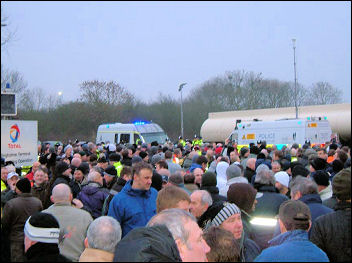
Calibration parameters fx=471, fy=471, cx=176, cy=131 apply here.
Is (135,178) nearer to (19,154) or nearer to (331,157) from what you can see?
(19,154)

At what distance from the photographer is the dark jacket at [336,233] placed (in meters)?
4.11

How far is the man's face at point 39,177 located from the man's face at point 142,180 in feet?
8.74

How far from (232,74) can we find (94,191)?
131ft

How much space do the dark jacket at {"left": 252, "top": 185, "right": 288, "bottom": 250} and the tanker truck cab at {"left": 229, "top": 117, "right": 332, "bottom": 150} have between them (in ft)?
52.6

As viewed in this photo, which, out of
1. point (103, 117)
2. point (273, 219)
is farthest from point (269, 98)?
point (273, 219)

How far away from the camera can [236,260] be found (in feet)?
11.8

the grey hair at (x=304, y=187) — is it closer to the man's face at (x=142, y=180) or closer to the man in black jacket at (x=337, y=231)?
the man in black jacket at (x=337, y=231)

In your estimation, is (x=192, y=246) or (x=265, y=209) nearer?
(x=192, y=246)

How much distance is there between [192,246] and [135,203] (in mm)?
2889

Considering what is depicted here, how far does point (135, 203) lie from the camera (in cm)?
575

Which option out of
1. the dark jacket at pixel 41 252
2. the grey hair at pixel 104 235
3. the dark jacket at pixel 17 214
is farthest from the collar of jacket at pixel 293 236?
the dark jacket at pixel 17 214

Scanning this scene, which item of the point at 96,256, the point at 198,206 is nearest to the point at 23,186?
the point at 198,206

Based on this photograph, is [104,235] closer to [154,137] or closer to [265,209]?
[265,209]

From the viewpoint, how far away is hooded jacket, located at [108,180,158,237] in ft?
18.6
